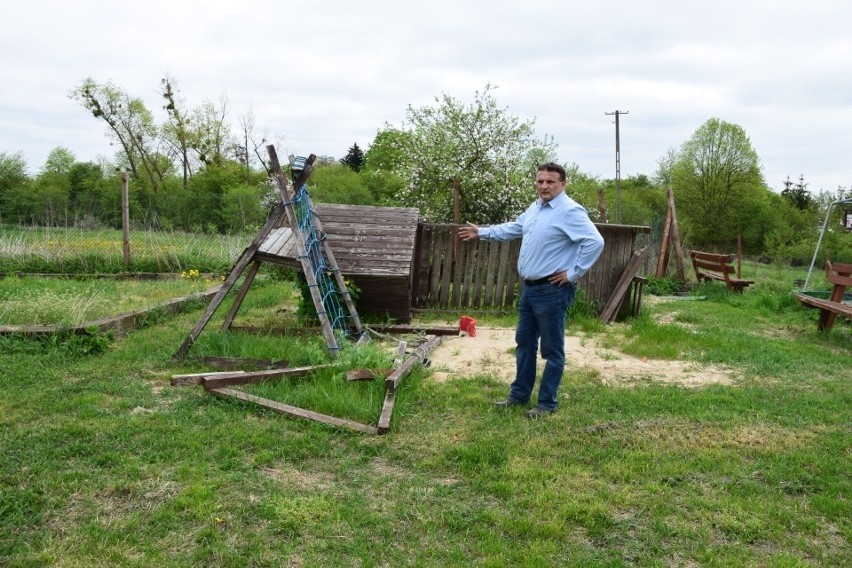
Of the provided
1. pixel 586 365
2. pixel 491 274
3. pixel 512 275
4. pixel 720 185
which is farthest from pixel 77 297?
pixel 720 185

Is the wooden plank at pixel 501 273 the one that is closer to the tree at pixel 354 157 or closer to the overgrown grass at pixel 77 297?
the overgrown grass at pixel 77 297

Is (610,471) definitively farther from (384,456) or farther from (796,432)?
(796,432)

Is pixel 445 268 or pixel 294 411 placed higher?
pixel 445 268

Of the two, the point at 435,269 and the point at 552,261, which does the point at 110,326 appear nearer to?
the point at 435,269

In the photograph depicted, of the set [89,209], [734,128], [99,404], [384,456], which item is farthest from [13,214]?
[734,128]

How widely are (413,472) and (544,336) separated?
5.20ft

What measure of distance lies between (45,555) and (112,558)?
0.28 meters

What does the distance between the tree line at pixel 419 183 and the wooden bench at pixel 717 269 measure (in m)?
1.48

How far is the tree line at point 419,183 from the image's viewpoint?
16109 millimetres

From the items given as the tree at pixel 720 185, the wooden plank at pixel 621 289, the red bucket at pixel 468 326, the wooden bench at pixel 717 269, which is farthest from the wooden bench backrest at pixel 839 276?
the tree at pixel 720 185

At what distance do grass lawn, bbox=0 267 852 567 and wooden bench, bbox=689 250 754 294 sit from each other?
7.74 m

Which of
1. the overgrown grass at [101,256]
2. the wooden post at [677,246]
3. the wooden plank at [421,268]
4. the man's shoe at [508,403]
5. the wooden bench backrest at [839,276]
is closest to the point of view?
the man's shoe at [508,403]

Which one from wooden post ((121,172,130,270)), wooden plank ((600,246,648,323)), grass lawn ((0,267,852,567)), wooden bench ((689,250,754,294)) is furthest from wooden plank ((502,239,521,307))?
wooden post ((121,172,130,270))

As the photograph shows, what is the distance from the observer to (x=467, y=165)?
15867 millimetres
